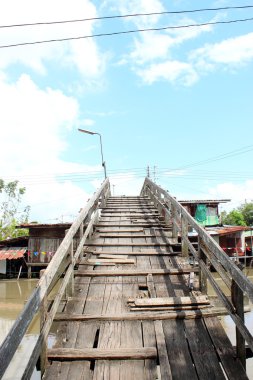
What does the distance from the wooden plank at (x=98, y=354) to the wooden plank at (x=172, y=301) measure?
0.94m

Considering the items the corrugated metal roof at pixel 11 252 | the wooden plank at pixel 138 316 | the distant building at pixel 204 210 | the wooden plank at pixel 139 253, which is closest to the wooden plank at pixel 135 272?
the wooden plank at pixel 139 253

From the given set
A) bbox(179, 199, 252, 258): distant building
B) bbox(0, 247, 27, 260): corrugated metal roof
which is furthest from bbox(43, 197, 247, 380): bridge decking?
bbox(179, 199, 252, 258): distant building

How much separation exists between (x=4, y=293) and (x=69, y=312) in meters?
18.8

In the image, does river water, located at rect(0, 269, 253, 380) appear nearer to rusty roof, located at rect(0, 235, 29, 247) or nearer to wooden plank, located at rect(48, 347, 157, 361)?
wooden plank, located at rect(48, 347, 157, 361)

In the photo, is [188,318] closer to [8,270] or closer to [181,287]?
[181,287]

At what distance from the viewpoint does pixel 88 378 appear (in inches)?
104

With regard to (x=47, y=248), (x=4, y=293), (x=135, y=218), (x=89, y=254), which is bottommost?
(x=4, y=293)

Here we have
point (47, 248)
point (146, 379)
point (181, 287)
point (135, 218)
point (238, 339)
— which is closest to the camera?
point (146, 379)

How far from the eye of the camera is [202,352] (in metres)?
2.99

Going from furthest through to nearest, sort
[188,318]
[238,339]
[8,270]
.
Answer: [8,270], [188,318], [238,339]

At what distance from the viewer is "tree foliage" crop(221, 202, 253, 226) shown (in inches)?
2002

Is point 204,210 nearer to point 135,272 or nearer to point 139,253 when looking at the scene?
point 139,253

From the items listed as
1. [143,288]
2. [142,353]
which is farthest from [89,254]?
[142,353]

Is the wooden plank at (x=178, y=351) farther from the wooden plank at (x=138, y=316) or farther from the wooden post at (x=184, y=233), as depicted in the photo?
the wooden post at (x=184, y=233)
